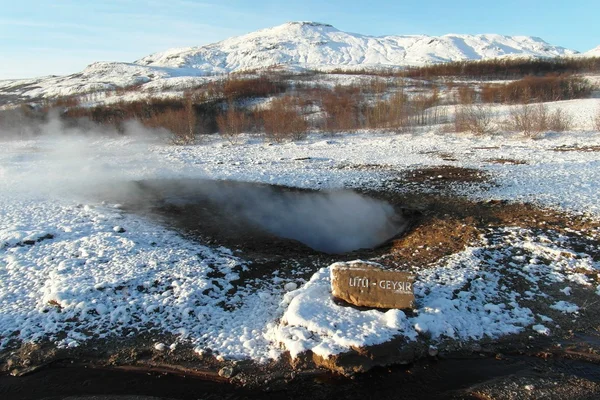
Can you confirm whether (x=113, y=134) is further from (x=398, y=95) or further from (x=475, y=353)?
(x=475, y=353)

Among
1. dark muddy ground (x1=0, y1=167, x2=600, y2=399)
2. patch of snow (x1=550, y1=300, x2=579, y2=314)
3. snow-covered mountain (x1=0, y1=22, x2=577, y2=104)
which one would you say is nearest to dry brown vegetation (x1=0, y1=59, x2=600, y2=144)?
patch of snow (x1=550, y1=300, x2=579, y2=314)

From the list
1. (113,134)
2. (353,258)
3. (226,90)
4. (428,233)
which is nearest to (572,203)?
(428,233)

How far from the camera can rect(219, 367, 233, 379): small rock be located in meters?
4.80

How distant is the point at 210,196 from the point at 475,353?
31.7ft

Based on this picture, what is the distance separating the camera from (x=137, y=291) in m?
6.50

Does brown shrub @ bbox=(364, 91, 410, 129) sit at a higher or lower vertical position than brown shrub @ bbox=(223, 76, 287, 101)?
lower

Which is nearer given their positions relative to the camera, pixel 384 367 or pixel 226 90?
pixel 384 367

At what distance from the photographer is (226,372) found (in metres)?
4.84

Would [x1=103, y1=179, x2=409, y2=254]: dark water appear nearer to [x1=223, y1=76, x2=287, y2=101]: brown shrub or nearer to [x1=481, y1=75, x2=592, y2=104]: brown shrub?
[x1=223, y1=76, x2=287, y2=101]: brown shrub

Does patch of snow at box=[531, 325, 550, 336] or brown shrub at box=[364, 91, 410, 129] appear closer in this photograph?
patch of snow at box=[531, 325, 550, 336]

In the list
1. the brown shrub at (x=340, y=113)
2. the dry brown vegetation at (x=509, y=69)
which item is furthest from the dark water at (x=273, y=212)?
the dry brown vegetation at (x=509, y=69)

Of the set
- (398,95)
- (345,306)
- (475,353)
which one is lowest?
(475,353)

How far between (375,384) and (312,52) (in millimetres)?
145014

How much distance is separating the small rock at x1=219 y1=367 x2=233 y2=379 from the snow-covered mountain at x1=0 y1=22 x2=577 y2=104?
8934 cm
